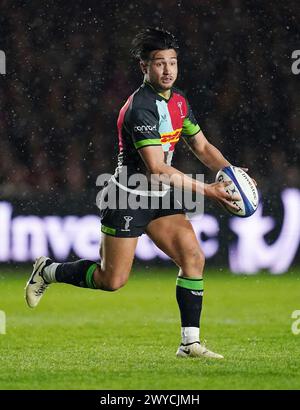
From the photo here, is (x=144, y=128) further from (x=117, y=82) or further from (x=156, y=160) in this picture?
(x=117, y=82)

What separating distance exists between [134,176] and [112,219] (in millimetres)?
281

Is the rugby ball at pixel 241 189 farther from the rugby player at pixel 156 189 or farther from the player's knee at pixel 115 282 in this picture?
the player's knee at pixel 115 282

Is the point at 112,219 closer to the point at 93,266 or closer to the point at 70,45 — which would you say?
the point at 93,266

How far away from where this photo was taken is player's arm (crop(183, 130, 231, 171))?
6754 mm

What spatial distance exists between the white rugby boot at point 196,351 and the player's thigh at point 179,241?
1.37 ft

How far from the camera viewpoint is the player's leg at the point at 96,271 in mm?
6480

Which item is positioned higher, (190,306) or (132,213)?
(132,213)

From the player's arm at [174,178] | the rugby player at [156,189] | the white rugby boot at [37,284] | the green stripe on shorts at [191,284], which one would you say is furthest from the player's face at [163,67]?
the white rugby boot at [37,284]

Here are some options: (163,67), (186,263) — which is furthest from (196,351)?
(163,67)

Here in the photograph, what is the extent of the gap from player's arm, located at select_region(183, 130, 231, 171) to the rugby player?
0.70 feet

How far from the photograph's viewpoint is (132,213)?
6.43 metres

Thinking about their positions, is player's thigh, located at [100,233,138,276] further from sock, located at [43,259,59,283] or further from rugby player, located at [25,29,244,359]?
sock, located at [43,259,59,283]

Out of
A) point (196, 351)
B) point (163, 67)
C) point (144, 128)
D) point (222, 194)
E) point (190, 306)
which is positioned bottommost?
point (196, 351)

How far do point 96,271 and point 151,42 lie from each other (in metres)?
1.40
